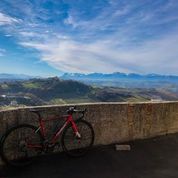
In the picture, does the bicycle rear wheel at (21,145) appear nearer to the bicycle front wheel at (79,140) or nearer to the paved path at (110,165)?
the paved path at (110,165)

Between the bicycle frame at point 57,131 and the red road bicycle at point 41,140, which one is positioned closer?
the red road bicycle at point 41,140

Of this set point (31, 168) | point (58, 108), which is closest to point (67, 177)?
point (31, 168)

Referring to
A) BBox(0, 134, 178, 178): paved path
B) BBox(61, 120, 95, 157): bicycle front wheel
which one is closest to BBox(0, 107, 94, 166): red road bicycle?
BBox(61, 120, 95, 157): bicycle front wheel

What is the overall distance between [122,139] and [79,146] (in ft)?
4.95

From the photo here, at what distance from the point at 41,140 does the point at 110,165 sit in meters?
1.67

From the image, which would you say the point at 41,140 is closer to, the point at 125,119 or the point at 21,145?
the point at 21,145

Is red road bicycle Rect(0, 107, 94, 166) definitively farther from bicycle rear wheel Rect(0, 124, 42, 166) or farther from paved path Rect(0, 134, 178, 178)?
paved path Rect(0, 134, 178, 178)

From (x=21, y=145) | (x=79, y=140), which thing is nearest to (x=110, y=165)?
(x=79, y=140)

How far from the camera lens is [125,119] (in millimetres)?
8383

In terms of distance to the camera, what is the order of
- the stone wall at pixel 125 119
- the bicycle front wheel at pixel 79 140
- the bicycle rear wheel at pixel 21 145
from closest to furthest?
1. the bicycle rear wheel at pixel 21 145
2. the bicycle front wheel at pixel 79 140
3. the stone wall at pixel 125 119

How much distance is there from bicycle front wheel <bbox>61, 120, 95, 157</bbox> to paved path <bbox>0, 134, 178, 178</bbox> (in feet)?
0.66

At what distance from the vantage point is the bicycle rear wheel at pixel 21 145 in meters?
6.25

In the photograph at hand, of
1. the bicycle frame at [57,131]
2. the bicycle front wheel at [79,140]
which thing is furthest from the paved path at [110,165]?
the bicycle frame at [57,131]

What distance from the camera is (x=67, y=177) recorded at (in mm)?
5777
